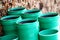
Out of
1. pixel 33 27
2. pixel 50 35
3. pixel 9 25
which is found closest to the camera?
pixel 50 35

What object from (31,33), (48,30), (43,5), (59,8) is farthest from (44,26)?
(59,8)

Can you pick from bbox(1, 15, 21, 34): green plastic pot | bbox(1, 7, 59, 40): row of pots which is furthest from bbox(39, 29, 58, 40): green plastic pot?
bbox(1, 15, 21, 34): green plastic pot

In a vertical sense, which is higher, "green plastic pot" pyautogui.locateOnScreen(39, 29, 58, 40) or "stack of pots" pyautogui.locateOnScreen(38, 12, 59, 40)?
"stack of pots" pyautogui.locateOnScreen(38, 12, 59, 40)

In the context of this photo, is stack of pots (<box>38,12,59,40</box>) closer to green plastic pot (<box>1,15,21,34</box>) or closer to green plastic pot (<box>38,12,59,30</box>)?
green plastic pot (<box>38,12,59,30</box>)

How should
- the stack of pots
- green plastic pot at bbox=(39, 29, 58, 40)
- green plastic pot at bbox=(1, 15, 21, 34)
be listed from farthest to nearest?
1. green plastic pot at bbox=(1, 15, 21, 34)
2. the stack of pots
3. green plastic pot at bbox=(39, 29, 58, 40)

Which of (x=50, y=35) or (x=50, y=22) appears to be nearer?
(x=50, y=35)

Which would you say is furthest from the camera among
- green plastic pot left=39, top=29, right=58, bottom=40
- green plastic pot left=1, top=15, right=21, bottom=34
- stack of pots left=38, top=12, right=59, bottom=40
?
green plastic pot left=1, top=15, right=21, bottom=34

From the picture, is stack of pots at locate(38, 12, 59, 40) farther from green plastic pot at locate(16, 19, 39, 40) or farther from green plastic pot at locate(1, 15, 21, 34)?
green plastic pot at locate(1, 15, 21, 34)

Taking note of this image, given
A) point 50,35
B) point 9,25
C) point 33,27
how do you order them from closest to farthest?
point 50,35 → point 33,27 → point 9,25

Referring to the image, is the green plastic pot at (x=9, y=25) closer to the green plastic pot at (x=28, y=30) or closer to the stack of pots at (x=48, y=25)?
the green plastic pot at (x=28, y=30)

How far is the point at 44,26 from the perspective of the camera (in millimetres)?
1699

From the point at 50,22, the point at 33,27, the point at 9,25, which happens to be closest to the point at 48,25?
the point at 50,22

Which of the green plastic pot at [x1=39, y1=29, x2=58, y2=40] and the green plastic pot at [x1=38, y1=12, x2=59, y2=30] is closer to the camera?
the green plastic pot at [x1=39, y1=29, x2=58, y2=40]

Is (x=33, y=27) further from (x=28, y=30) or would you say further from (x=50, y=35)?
(x=50, y=35)
